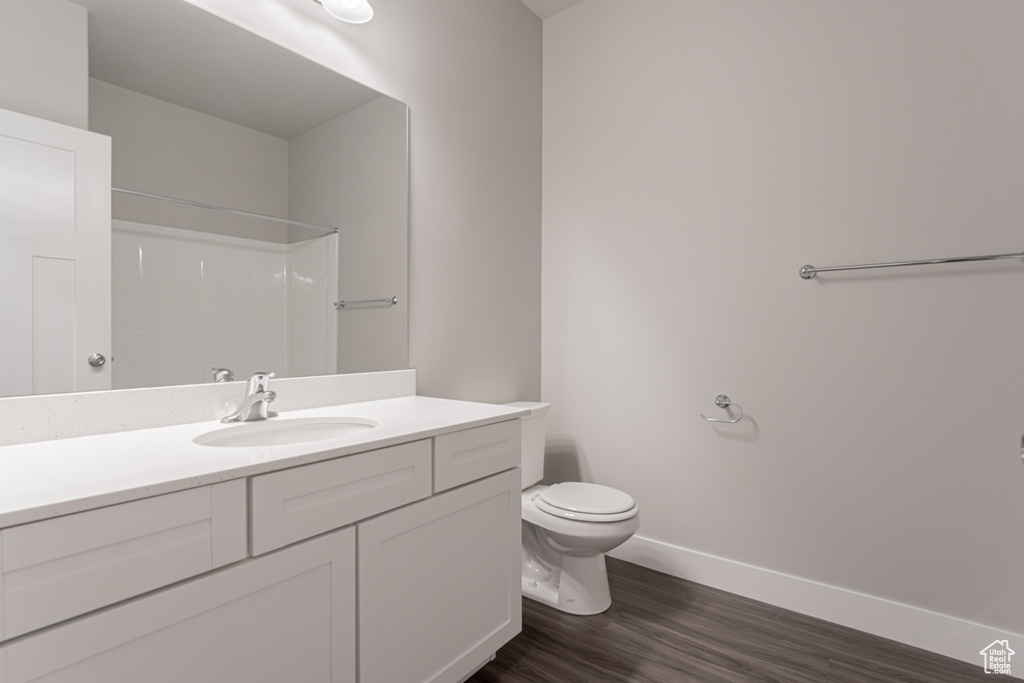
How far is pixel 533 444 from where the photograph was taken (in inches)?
86.0

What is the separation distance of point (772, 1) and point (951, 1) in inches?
22.5

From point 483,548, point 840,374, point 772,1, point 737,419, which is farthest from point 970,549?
point 772,1

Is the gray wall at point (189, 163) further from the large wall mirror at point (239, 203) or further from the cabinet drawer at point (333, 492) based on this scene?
the cabinet drawer at point (333, 492)

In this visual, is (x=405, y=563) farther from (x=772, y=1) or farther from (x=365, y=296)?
(x=772, y=1)

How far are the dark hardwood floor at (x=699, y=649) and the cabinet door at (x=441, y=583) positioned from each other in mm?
215

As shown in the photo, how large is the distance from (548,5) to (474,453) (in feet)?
7.59

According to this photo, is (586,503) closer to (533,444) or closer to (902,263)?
(533,444)

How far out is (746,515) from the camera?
2049mm

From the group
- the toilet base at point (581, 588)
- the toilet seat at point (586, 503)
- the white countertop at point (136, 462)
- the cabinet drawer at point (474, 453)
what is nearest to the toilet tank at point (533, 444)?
the toilet seat at point (586, 503)

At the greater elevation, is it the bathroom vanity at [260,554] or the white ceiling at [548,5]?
the white ceiling at [548,5]

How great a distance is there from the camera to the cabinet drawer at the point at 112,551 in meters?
0.67

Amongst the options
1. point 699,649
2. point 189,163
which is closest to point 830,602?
point 699,649

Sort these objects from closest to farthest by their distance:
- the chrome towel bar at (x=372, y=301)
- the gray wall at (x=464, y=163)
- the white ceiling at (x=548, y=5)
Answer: the chrome towel bar at (x=372, y=301)
the gray wall at (x=464, y=163)
the white ceiling at (x=548, y=5)

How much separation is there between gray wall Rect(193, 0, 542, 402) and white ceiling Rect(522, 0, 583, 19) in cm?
6
